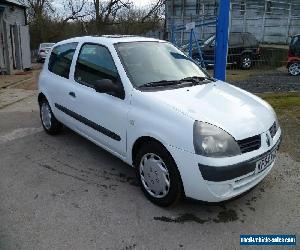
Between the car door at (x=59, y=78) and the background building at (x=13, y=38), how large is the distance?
11435 mm

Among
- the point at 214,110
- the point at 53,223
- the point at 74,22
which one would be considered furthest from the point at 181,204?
the point at 74,22

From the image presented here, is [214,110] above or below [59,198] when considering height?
above

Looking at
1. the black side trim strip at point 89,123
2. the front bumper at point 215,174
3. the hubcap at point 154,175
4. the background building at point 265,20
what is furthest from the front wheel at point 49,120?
the background building at point 265,20

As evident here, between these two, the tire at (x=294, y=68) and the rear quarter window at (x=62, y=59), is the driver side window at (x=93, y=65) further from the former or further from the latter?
the tire at (x=294, y=68)

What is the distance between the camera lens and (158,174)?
336cm

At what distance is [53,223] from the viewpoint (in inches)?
125

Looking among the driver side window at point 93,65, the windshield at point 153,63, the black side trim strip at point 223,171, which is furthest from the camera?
the driver side window at point 93,65

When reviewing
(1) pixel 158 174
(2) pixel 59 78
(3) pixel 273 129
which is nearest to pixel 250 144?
(3) pixel 273 129

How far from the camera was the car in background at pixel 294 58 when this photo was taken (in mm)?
14242

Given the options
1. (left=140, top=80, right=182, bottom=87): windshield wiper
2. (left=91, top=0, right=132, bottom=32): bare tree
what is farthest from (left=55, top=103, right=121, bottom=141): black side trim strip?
(left=91, top=0, right=132, bottom=32): bare tree

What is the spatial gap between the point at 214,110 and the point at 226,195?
824 millimetres

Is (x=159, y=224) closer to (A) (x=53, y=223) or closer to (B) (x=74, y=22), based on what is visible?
(A) (x=53, y=223)

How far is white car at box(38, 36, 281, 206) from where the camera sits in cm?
299

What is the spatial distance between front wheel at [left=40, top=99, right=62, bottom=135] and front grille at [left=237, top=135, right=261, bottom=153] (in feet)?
11.4
